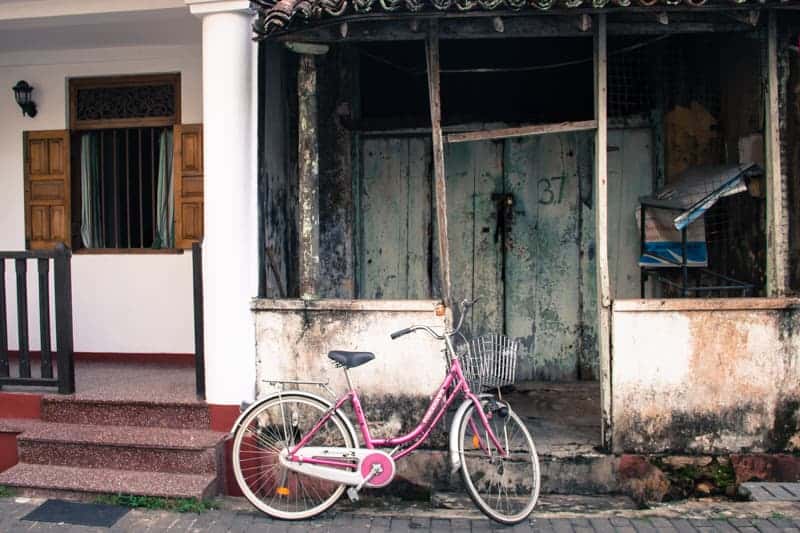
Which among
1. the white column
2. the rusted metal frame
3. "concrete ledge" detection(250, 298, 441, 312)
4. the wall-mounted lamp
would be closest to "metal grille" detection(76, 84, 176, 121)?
the wall-mounted lamp

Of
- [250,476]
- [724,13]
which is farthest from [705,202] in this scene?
[250,476]

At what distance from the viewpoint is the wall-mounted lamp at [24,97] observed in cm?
728

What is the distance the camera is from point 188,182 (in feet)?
23.5

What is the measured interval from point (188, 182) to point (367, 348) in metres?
3.08

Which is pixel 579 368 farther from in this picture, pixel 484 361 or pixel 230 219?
pixel 230 219

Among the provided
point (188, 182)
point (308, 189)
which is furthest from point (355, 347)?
point (188, 182)

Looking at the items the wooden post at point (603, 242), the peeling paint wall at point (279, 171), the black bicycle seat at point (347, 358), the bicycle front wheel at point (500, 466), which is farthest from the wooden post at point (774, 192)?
the peeling paint wall at point (279, 171)

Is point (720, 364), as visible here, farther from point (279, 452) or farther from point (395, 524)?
point (279, 452)

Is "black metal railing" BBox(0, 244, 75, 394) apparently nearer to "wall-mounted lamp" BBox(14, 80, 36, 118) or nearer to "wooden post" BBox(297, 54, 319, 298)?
"wooden post" BBox(297, 54, 319, 298)

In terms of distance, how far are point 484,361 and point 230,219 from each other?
7.35ft

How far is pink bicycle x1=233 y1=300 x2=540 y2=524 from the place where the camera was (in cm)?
464

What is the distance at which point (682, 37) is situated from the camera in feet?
22.4

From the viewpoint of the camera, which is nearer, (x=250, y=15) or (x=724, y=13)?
(x=724, y=13)

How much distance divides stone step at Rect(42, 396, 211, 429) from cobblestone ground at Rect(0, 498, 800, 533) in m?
0.87
